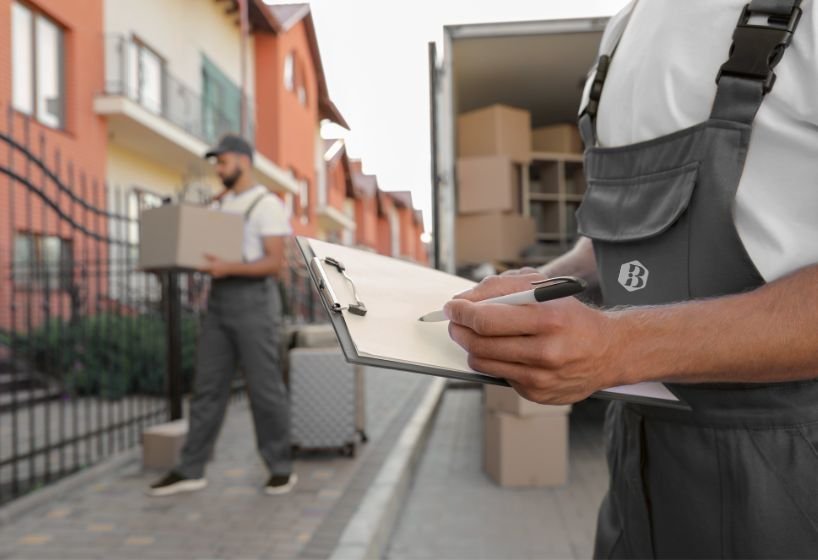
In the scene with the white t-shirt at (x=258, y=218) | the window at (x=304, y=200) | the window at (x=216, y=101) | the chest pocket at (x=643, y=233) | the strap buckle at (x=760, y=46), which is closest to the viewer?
the strap buckle at (x=760, y=46)

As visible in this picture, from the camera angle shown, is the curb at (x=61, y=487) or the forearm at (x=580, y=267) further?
the curb at (x=61, y=487)

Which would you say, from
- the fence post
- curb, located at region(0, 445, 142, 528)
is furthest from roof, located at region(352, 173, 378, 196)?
curb, located at region(0, 445, 142, 528)

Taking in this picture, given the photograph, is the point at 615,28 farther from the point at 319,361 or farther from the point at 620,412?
the point at 319,361

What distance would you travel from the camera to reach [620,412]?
137cm

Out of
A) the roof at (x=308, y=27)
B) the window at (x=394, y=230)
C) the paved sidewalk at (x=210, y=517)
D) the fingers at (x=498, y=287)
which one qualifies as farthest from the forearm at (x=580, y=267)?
the window at (x=394, y=230)

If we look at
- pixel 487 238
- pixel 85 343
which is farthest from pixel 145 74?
pixel 487 238

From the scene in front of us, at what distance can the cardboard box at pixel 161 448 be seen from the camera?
506 centimetres

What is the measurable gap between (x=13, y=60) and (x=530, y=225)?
27.3 ft

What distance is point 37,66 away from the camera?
1146cm

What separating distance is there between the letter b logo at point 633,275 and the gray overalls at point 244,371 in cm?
346

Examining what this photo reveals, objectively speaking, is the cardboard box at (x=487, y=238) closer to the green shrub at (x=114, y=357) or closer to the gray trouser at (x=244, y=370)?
the gray trouser at (x=244, y=370)

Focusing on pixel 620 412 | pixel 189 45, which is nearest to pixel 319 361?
pixel 620 412

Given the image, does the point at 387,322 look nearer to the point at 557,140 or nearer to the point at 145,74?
the point at 557,140

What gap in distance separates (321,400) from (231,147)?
6.26 ft
